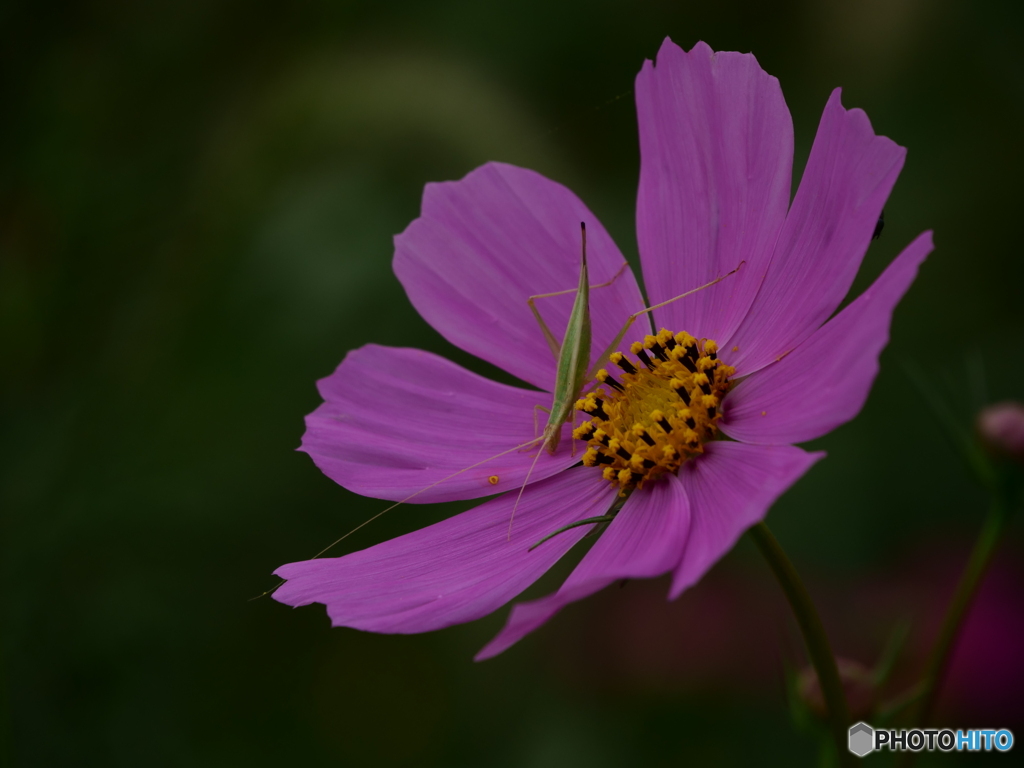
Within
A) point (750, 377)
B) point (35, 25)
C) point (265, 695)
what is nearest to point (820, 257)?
point (750, 377)

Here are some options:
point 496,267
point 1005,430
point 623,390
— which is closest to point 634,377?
point 623,390

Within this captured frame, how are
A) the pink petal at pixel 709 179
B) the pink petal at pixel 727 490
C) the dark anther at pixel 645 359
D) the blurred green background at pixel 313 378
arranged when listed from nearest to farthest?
1. the pink petal at pixel 727 490
2. the pink petal at pixel 709 179
3. the dark anther at pixel 645 359
4. the blurred green background at pixel 313 378

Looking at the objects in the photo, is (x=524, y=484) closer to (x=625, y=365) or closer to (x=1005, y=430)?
(x=625, y=365)

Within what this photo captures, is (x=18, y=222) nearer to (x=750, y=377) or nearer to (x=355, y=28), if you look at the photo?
(x=355, y=28)

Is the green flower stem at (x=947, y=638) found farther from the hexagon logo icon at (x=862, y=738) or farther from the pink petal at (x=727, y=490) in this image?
the pink petal at (x=727, y=490)

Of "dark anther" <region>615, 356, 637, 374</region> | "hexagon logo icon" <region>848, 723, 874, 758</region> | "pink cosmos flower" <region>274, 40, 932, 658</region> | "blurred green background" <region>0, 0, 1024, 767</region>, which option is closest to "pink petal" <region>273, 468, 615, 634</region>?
"pink cosmos flower" <region>274, 40, 932, 658</region>

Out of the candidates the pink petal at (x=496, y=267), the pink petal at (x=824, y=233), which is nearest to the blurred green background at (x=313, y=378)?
the pink petal at (x=496, y=267)
